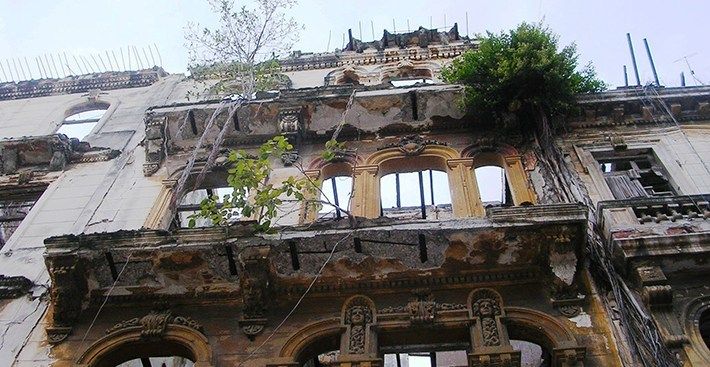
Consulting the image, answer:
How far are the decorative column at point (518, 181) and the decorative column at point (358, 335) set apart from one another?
3330mm

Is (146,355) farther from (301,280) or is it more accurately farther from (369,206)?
(369,206)

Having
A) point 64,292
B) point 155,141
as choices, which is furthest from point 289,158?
point 64,292

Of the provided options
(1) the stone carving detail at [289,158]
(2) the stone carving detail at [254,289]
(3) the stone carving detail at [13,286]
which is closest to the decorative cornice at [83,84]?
(1) the stone carving detail at [289,158]

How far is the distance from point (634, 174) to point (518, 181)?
1.83 metres

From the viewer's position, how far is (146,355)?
952 cm

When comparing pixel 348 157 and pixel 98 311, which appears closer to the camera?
pixel 98 311

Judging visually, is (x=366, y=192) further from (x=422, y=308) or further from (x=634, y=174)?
(x=634, y=174)

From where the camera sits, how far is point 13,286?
10.5 meters

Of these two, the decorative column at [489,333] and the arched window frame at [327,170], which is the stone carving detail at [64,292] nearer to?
the arched window frame at [327,170]

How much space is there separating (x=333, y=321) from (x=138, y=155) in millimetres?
6415

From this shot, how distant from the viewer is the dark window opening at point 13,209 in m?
12.6

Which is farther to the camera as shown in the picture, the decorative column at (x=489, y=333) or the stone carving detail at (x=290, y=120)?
the stone carving detail at (x=290, y=120)

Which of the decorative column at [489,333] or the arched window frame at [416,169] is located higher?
the arched window frame at [416,169]

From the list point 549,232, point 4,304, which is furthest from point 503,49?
point 4,304
